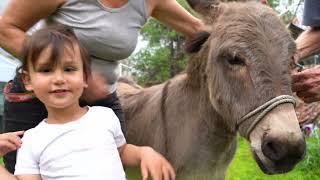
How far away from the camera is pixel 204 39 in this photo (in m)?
3.08

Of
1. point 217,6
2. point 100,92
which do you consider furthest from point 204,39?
point 100,92

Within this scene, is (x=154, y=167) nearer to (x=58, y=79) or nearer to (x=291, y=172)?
(x=58, y=79)

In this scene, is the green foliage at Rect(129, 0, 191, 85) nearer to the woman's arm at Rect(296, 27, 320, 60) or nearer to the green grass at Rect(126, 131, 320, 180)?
the green grass at Rect(126, 131, 320, 180)

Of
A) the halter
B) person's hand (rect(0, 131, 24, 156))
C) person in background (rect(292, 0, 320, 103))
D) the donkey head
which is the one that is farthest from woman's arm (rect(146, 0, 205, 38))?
person's hand (rect(0, 131, 24, 156))

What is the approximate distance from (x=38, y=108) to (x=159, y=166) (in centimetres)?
89

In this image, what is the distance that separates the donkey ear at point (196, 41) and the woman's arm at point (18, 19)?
2.70 ft

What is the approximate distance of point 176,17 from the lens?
367 cm

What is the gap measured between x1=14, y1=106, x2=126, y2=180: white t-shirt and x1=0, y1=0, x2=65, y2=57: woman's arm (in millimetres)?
523

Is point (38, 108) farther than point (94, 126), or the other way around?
point (38, 108)

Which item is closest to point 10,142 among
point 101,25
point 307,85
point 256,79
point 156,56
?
point 101,25

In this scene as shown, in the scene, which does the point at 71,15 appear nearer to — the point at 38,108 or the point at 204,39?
the point at 38,108

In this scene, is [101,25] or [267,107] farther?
[101,25]

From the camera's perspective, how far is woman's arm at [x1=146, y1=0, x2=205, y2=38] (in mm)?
3555

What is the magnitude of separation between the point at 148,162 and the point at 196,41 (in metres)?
0.95
